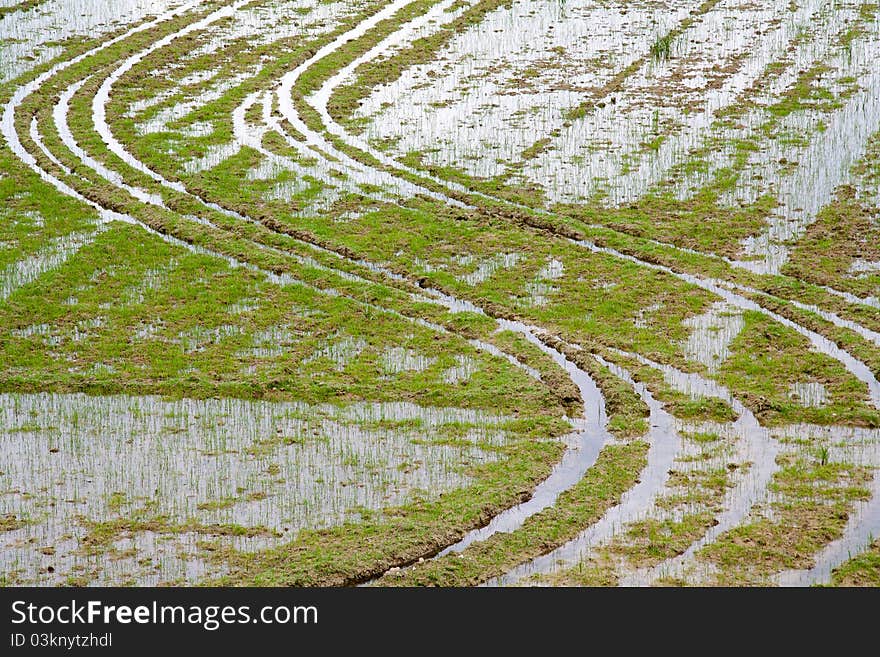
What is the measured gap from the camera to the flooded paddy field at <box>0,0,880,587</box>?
44.6ft

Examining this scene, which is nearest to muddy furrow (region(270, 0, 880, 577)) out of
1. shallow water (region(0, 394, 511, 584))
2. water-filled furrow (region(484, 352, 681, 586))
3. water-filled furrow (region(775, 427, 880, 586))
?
water-filled furrow (region(484, 352, 681, 586))

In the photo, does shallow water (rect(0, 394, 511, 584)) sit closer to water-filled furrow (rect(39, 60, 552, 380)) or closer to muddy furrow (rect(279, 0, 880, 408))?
water-filled furrow (rect(39, 60, 552, 380))

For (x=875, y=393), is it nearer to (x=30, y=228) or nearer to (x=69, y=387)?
(x=69, y=387)

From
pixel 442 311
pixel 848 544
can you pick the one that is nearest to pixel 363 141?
pixel 442 311

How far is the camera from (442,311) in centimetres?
1956

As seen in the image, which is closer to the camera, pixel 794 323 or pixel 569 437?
pixel 569 437

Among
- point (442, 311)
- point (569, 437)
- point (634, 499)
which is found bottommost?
point (634, 499)

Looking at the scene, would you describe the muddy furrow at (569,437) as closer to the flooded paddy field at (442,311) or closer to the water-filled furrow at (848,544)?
the flooded paddy field at (442,311)

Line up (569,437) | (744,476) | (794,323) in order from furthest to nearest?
(794,323) < (569,437) < (744,476)

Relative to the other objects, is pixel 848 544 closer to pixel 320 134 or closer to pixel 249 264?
pixel 249 264

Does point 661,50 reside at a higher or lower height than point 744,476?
higher

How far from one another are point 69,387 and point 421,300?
234 inches

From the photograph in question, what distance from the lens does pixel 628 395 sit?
54.4ft

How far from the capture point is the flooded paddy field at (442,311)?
535 inches
